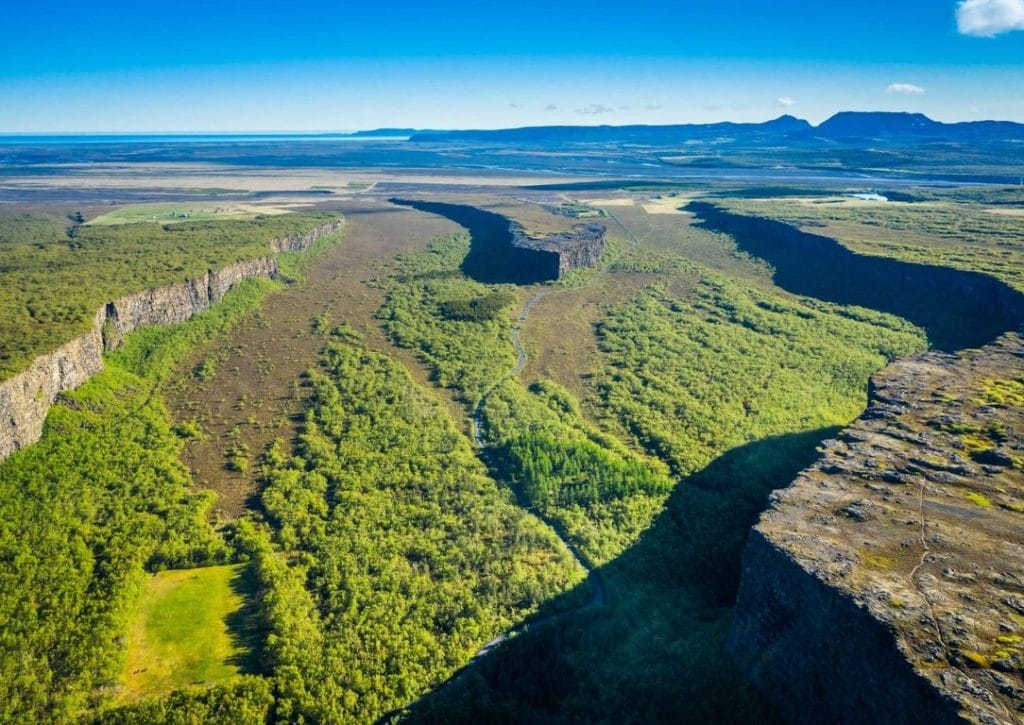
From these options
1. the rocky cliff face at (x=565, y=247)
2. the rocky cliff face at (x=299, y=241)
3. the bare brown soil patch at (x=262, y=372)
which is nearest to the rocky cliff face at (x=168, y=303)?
the bare brown soil patch at (x=262, y=372)

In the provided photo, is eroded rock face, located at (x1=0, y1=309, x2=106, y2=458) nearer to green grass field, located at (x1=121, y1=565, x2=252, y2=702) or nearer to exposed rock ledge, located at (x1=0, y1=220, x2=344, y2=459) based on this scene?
exposed rock ledge, located at (x1=0, y1=220, x2=344, y2=459)

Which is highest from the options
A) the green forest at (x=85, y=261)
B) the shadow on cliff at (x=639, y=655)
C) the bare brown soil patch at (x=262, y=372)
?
the green forest at (x=85, y=261)

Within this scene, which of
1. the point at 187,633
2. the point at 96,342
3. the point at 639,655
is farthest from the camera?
the point at 96,342

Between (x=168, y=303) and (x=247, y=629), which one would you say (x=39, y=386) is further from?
(x=247, y=629)

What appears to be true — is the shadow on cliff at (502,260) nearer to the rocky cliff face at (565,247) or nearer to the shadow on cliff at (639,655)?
the rocky cliff face at (565,247)

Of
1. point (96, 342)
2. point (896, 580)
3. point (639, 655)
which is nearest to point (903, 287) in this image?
point (896, 580)

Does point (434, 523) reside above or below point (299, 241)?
below
